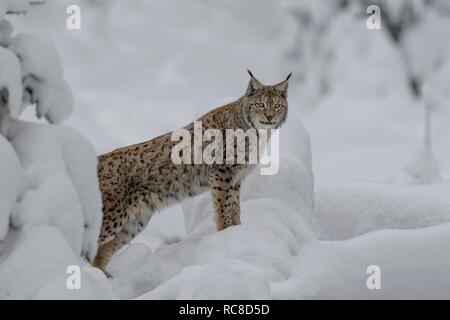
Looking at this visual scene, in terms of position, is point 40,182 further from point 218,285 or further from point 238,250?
point 238,250

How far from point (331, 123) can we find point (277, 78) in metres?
2.30

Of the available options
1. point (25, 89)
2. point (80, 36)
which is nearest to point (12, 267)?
point (25, 89)

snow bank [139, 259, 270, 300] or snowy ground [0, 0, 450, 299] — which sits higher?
snowy ground [0, 0, 450, 299]

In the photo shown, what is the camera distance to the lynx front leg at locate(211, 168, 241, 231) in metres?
8.54

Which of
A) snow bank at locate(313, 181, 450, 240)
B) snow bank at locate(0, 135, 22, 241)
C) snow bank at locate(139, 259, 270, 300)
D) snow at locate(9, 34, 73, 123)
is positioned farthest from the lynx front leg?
snow bank at locate(0, 135, 22, 241)

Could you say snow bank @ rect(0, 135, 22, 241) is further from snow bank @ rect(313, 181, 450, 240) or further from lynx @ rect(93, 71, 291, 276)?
snow bank @ rect(313, 181, 450, 240)

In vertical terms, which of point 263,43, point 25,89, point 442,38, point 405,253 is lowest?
point 405,253

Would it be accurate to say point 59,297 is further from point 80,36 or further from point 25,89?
point 80,36

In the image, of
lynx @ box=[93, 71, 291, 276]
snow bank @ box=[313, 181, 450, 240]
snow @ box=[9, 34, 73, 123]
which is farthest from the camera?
snow bank @ box=[313, 181, 450, 240]

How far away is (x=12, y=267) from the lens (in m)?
5.52

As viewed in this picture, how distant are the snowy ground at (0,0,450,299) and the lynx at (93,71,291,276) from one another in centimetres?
21

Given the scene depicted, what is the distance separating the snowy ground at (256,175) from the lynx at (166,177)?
0.21 metres

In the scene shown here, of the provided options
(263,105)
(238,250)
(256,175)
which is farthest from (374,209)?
(238,250)

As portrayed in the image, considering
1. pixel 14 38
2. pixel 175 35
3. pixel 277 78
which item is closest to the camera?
pixel 14 38
